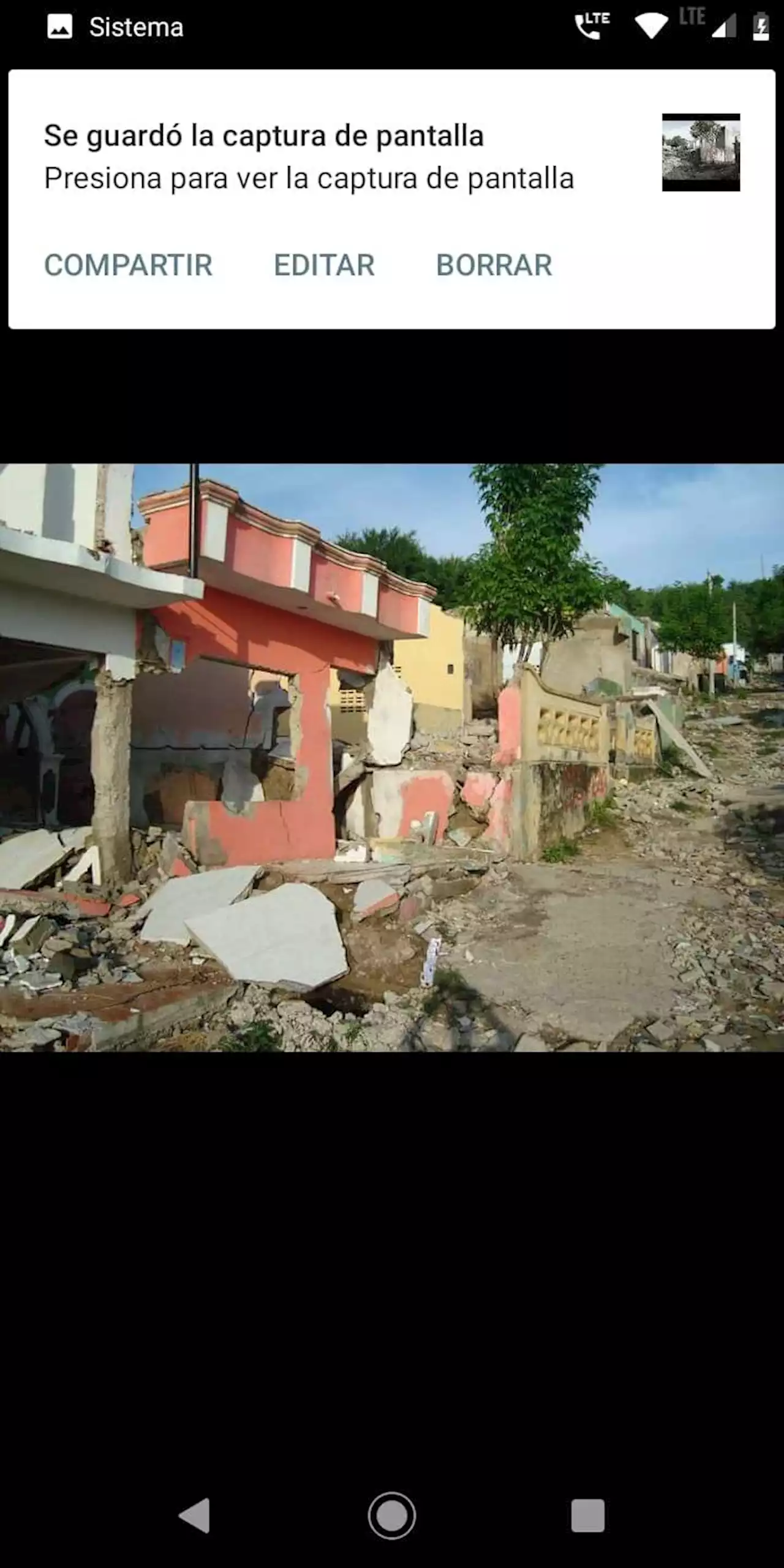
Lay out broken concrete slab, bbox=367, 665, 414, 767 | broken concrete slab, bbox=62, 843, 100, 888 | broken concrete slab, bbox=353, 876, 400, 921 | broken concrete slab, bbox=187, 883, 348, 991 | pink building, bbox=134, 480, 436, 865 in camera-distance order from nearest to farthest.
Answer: broken concrete slab, bbox=187, 883, 348, 991 < broken concrete slab, bbox=62, 843, 100, 888 < pink building, bbox=134, 480, 436, 865 < broken concrete slab, bbox=353, 876, 400, 921 < broken concrete slab, bbox=367, 665, 414, 767

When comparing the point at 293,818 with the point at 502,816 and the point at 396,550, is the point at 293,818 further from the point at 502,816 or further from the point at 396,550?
the point at 396,550

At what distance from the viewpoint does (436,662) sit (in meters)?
13.3

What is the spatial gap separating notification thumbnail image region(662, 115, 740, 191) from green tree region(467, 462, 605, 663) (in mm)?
4622

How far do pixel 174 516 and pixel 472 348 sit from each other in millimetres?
4069

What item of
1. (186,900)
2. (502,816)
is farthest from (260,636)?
(502,816)

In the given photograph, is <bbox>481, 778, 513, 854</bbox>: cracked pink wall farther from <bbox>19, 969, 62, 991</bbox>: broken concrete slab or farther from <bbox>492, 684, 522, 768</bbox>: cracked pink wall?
<bbox>19, 969, 62, 991</bbox>: broken concrete slab

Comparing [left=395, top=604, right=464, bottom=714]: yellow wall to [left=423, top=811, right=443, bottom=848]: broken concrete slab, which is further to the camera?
[left=395, top=604, right=464, bottom=714]: yellow wall

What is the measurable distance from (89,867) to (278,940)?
5.46 feet
